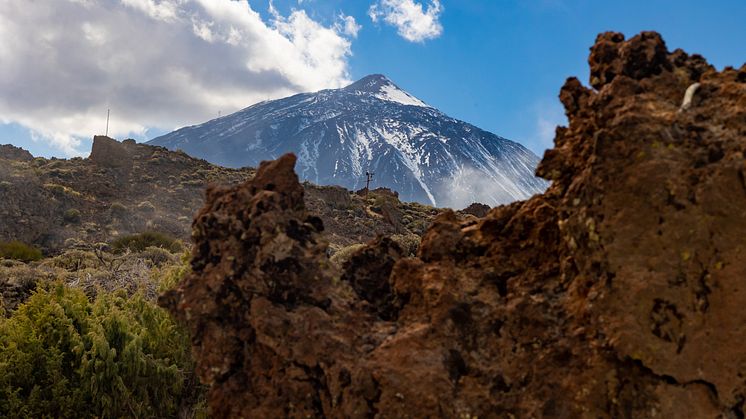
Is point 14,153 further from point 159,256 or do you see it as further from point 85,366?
point 85,366

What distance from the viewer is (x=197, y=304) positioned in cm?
316

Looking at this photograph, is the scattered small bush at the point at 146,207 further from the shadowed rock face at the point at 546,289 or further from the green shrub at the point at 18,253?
the shadowed rock face at the point at 546,289

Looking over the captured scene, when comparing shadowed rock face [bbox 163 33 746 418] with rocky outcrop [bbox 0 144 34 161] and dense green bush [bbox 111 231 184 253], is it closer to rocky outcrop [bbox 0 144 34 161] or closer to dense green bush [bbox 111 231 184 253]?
dense green bush [bbox 111 231 184 253]

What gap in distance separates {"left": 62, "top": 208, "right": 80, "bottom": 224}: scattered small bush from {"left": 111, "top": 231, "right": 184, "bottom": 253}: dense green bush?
6.48 metres

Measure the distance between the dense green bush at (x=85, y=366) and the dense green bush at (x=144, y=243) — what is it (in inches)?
632

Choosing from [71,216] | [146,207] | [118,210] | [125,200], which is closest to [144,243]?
[71,216]

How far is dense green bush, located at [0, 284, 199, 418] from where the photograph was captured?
16.6ft

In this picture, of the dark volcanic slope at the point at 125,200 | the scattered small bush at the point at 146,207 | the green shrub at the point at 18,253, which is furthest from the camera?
the scattered small bush at the point at 146,207

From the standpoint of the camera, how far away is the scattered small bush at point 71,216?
92.6ft

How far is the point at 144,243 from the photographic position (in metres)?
22.5

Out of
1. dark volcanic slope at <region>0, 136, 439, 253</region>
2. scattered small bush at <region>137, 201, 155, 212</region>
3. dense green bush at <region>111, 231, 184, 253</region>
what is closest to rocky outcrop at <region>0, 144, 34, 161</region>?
dark volcanic slope at <region>0, 136, 439, 253</region>

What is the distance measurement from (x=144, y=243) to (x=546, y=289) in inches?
875

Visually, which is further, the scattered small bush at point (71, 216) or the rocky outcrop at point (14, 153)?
the rocky outcrop at point (14, 153)

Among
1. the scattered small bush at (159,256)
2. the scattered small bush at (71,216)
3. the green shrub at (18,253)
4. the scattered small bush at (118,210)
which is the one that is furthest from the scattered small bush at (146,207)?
the scattered small bush at (159,256)
